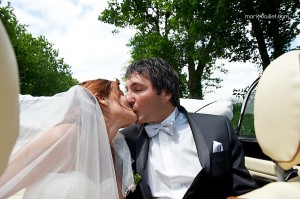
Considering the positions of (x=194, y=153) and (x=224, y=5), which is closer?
(x=194, y=153)

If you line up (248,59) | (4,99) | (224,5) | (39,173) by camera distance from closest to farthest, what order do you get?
(4,99), (39,173), (224,5), (248,59)

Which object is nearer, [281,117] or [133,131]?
[281,117]

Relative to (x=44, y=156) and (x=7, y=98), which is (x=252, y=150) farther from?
(x=7, y=98)

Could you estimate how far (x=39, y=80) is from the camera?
32.2 metres

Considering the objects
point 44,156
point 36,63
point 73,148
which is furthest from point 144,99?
point 36,63

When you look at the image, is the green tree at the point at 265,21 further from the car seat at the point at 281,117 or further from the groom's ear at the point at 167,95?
the car seat at the point at 281,117

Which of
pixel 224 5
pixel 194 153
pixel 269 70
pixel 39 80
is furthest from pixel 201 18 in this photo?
pixel 39 80

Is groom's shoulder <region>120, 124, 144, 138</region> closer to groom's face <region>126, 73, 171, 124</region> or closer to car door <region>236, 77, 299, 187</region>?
groom's face <region>126, 73, 171, 124</region>

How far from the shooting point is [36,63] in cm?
3170

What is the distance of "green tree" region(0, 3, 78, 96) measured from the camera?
27.2 m

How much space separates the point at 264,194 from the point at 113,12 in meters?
18.5

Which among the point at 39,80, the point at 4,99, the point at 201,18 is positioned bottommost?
the point at 39,80

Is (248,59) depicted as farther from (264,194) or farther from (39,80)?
(39,80)

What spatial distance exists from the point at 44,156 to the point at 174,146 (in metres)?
0.87
